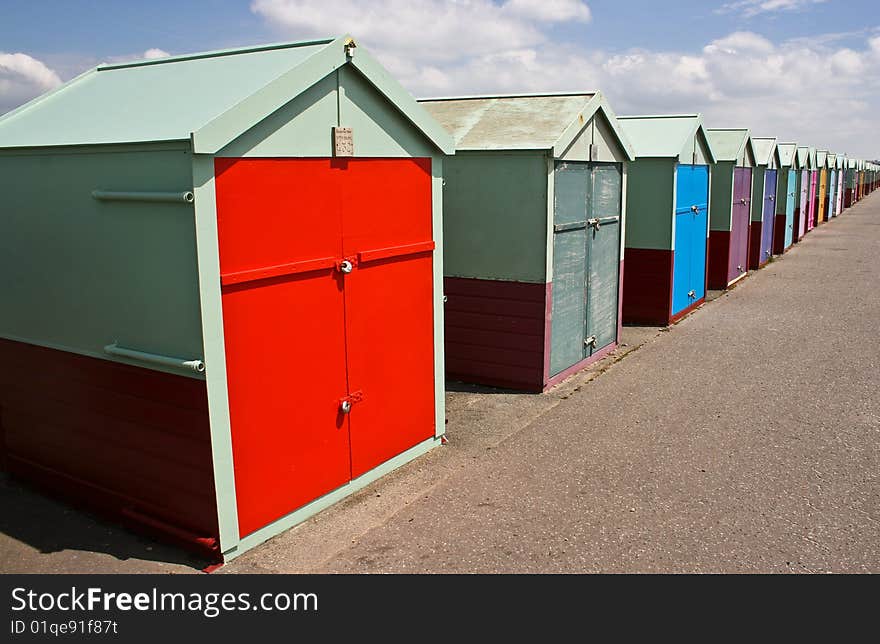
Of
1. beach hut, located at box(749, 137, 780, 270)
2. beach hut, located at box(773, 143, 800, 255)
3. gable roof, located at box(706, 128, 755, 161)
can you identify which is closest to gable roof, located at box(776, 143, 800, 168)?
beach hut, located at box(773, 143, 800, 255)

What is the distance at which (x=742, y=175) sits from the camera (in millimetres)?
15555

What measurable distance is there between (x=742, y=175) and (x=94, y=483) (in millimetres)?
13890

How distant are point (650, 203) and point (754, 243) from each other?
310 inches

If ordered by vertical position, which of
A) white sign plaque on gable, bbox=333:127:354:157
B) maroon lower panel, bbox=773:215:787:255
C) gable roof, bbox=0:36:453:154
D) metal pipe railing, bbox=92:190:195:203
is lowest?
maroon lower panel, bbox=773:215:787:255

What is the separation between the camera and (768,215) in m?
19.4

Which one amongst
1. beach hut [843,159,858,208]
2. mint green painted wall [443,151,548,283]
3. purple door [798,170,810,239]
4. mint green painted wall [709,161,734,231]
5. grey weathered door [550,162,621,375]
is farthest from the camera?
beach hut [843,159,858,208]

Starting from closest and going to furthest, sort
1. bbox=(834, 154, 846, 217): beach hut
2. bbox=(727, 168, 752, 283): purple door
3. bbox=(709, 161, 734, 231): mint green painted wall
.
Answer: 1. bbox=(709, 161, 734, 231): mint green painted wall
2. bbox=(727, 168, 752, 283): purple door
3. bbox=(834, 154, 846, 217): beach hut

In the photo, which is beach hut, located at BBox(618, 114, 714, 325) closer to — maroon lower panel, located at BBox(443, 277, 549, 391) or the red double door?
maroon lower panel, located at BBox(443, 277, 549, 391)

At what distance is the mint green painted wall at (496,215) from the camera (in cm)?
805

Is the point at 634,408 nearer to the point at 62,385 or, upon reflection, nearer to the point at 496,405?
the point at 496,405

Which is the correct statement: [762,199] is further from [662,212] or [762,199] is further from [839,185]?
[839,185]

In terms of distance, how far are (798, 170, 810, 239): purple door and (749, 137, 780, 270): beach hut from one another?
18.5ft

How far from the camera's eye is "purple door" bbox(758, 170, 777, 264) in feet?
60.0

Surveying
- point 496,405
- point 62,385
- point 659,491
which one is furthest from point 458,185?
point 62,385
